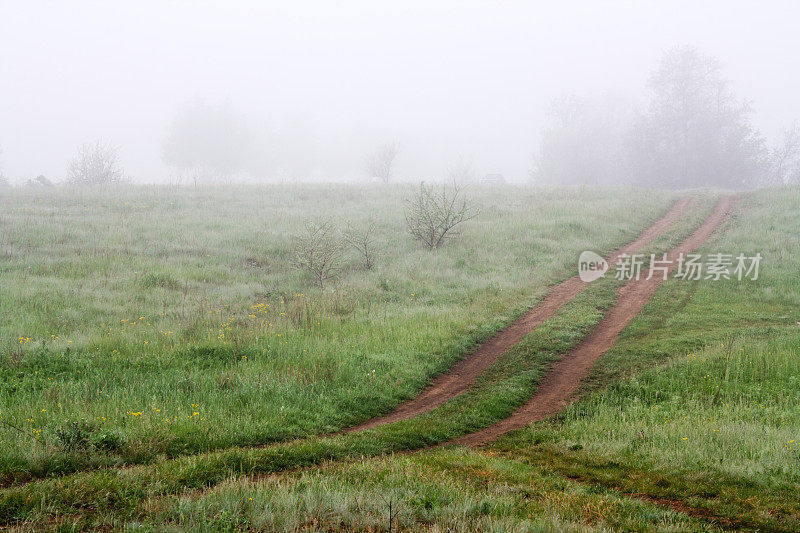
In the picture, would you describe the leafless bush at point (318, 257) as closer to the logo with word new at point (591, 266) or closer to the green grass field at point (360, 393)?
the green grass field at point (360, 393)

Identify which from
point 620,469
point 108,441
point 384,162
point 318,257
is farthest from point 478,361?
point 384,162

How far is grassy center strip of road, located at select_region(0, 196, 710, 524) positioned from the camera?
4570 mm

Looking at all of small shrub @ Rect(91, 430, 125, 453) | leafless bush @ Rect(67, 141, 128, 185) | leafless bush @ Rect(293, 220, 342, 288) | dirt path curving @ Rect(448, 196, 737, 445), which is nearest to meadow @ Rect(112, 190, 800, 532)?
dirt path curving @ Rect(448, 196, 737, 445)

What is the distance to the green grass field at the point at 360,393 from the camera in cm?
482

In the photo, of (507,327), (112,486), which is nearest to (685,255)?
(507,327)

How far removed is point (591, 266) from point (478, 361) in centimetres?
1044

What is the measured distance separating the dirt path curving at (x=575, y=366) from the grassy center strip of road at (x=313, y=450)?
0.21 metres

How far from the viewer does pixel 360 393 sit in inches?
368

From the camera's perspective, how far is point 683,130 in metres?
57.4

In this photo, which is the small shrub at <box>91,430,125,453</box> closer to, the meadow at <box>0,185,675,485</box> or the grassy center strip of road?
the meadow at <box>0,185,675,485</box>

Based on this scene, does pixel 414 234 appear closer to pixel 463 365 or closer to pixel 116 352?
pixel 463 365

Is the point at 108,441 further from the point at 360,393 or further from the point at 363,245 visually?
the point at 363,245

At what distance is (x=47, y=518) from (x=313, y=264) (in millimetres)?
13882

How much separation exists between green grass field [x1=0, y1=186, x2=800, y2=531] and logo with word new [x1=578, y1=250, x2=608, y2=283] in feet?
1.94
